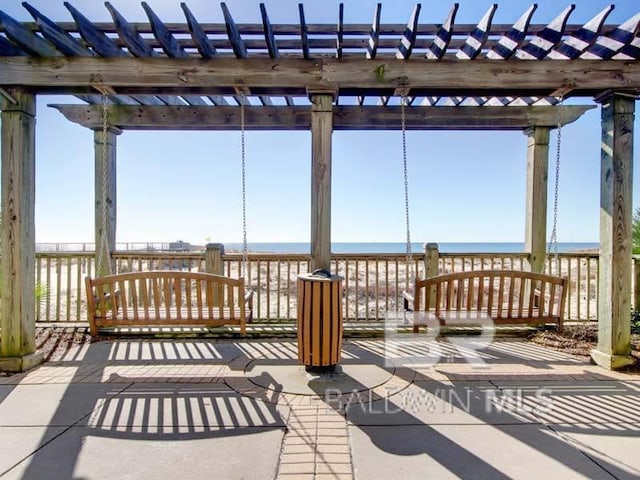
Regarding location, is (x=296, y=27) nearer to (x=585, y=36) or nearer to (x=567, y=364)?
(x=585, y=36)

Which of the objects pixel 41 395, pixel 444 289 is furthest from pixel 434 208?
pixel 41 395

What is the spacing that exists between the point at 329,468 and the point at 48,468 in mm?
1386

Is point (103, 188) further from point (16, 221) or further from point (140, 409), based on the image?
point (140, 409)

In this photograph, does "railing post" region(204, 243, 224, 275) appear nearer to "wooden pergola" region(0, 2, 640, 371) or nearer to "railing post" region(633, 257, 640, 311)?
"wooden pergola" region(0, 2, 640, 371)

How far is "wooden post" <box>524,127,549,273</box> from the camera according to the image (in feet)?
15.0

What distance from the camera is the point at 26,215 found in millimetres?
3158

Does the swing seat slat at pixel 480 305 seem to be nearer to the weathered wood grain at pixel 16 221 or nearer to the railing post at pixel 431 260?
the railing post at pixel 431 260

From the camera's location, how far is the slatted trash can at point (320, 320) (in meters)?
2.80

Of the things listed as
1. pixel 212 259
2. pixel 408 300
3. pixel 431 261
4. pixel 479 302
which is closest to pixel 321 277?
pixel 408 300

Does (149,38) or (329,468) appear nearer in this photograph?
(329,468)

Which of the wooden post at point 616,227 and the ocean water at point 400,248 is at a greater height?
the wooden post at point 616,227

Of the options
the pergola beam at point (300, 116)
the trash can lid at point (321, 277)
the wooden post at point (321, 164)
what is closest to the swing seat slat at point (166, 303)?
the trash can lid at point (321, 277)

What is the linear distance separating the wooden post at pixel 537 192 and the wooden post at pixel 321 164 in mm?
2989

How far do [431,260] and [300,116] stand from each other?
2.45 metres
